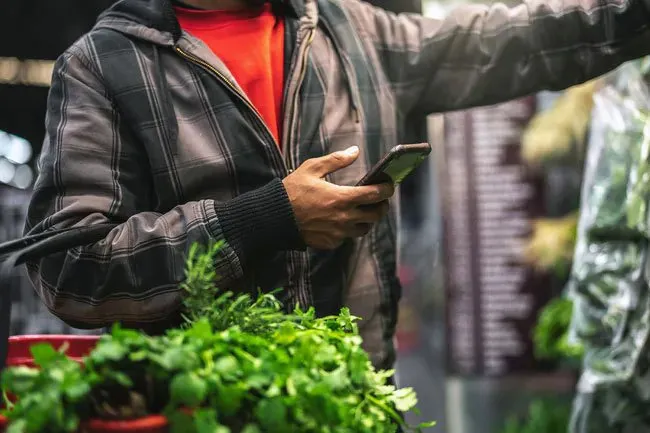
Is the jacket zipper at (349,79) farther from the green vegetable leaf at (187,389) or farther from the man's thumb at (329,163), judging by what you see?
the green vegetable leaf at (187,389)

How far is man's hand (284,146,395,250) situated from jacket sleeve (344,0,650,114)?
1.32 ft

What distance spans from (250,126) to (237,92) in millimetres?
58

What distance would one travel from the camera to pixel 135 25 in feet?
5.28

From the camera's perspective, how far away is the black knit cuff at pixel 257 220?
4.69 ft

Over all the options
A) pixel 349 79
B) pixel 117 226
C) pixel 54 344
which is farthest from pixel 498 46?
pixel 54 344

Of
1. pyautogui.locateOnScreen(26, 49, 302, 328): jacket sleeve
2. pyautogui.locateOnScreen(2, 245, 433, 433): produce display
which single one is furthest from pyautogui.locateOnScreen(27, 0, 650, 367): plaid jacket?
pyautogui.locateOnScreen(2, 245, 433, 433): produce display

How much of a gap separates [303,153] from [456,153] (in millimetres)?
2561

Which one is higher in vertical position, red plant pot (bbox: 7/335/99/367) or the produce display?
the produce display

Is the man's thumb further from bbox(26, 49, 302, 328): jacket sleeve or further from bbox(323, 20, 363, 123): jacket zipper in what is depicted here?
bbox(323, 20, 363, 123): jacket zipper

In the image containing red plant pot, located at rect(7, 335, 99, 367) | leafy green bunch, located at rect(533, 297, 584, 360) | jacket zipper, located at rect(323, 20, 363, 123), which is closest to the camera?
red plant pot, located at rect(7, 335, 99, 367)

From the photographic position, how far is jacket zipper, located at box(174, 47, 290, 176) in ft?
5.13

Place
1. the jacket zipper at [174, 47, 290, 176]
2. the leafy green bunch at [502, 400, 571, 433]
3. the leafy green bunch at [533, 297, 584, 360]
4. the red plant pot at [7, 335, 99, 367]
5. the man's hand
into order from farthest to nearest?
Answer: the leafy green bunch at [502, 400, 571, 433]
the leafy green bunch at [533, 297, 584, 360]
the jacket zipper at [174, 47, 290, 176]
the man's hand
the red plant pot at [7, 335, 99, 367]

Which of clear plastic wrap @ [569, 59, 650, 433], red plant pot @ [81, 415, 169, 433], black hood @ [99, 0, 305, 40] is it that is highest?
black hood @ [99, 0, 305, 40]

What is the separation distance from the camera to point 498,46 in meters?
1.84
